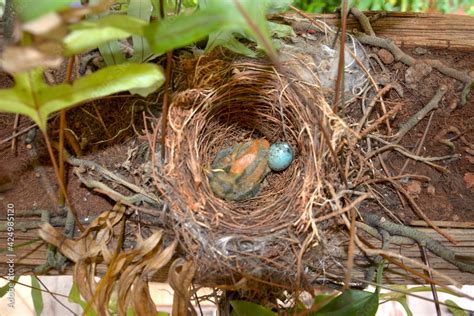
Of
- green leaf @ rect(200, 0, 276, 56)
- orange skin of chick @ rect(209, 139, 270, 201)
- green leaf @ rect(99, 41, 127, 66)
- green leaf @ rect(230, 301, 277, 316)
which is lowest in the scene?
green leaf @ rect(230, 301, 277, 316)

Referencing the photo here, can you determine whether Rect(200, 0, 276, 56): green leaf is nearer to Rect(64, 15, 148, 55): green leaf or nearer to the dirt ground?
Rect(64, 15, 148, 55): green leaf

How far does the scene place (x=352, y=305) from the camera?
85 centimetres

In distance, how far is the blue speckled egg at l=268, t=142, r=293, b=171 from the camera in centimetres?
102

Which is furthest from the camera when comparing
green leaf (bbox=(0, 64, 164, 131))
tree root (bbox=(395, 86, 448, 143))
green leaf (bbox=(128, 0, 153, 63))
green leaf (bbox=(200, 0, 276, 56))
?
tree root (bbox=(395, 86, 448, 143))

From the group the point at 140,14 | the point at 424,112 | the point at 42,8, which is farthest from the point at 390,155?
the point at 42,8

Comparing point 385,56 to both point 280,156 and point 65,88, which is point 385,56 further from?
point 65,88

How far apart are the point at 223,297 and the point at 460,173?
521 millimetres

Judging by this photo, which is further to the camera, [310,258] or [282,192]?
[282,192]

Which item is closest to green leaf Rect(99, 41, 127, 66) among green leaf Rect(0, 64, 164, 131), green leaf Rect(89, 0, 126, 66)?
green leaf Rect(89, 0, 126, 66)

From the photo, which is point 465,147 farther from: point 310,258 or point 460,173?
point 310,258

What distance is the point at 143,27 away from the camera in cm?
57

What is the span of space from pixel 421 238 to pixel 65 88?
658 millimetres

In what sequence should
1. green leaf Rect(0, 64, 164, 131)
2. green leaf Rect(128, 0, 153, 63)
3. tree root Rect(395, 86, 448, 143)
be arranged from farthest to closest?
tree root Rect(395, 86, 448, 143) → green leaf Rect(128, 0, 153, 63) → green leaf Rect(0, 64, 164, 131)

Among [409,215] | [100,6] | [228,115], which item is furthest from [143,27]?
[409,215]
